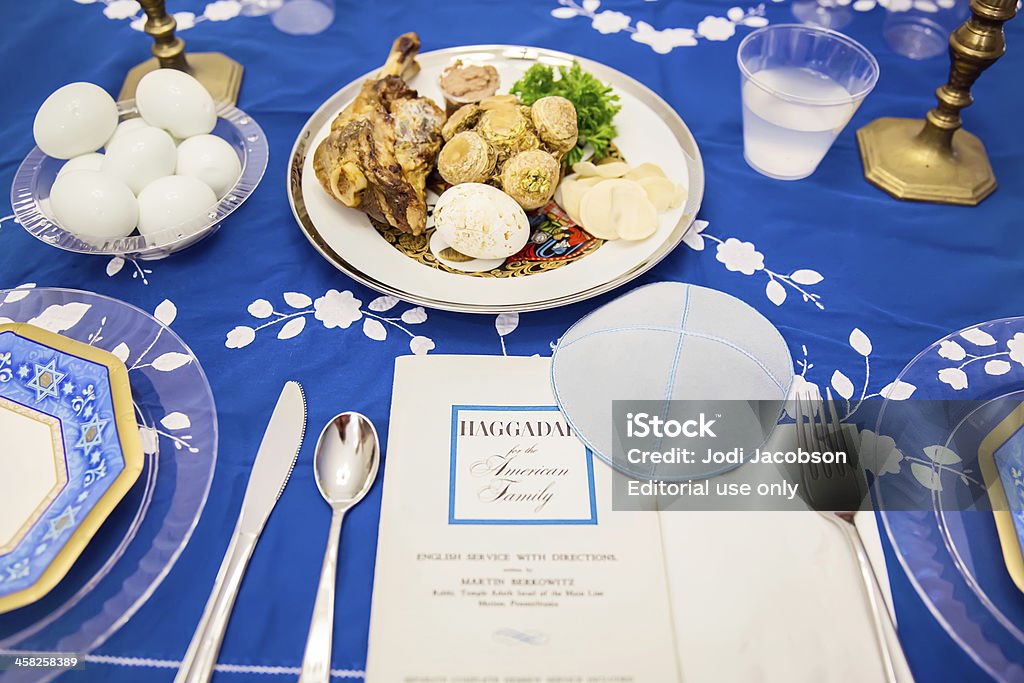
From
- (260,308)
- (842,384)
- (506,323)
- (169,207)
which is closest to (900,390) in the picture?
(842,384)

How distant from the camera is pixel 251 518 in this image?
0.61 meters

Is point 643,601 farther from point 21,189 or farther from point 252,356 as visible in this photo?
point 21,189

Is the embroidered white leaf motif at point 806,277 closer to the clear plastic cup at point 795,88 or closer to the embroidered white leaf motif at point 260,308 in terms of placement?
the clear plastic cup at point 795,88

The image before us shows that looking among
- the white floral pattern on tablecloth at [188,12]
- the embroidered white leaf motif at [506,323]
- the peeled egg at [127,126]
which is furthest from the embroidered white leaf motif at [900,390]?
the white floral pattern on tablecloth at [188,12]

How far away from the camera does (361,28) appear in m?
1.10

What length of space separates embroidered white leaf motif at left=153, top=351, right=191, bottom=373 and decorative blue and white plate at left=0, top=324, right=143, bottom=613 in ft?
0.13

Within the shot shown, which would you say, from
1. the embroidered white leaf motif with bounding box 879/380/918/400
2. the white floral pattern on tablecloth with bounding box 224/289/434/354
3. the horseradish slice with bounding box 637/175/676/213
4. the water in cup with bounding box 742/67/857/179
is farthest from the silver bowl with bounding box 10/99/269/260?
the embroidered white leaf motif with bounding box 879/380/918/400

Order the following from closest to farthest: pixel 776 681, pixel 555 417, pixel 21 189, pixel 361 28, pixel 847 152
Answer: pixel 776 681 < pixel 555 417 < pixel 21 189 < pixel 847 152 < pixel 361 28

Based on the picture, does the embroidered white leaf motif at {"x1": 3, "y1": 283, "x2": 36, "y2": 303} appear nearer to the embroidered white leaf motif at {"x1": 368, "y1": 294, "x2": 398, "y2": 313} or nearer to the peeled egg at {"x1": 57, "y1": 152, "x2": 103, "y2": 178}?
the peeled egg at {"x1": 57, "y1": 152, "x2": 103, "y2": 178}

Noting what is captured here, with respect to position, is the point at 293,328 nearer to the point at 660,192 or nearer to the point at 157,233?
the point at 157,233

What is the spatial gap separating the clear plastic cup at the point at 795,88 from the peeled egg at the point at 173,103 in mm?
640

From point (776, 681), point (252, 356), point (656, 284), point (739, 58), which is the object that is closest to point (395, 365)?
point (252, 356)

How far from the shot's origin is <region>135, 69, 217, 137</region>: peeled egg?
0.81 metres

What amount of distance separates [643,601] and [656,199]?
17.3 inches
